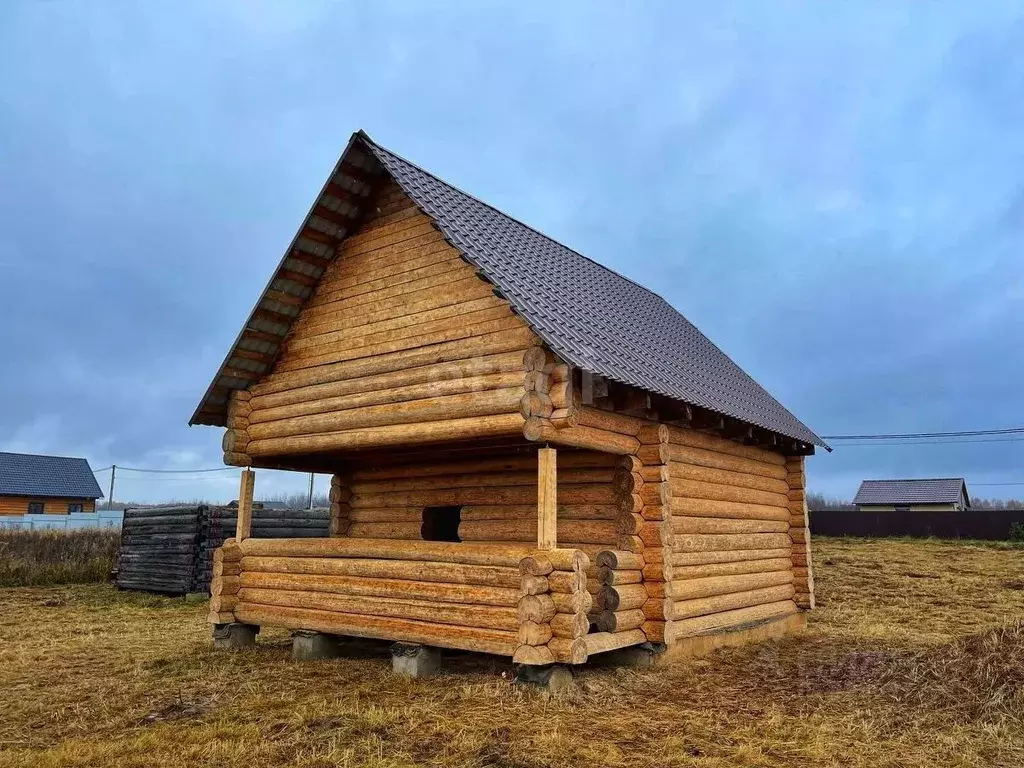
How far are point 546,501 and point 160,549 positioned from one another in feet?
54.5

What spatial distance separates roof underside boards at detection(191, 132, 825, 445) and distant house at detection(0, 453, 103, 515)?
1897 inches

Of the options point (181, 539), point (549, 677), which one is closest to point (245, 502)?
point (549, 677)

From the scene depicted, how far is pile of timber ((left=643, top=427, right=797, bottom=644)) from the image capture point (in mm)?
10438

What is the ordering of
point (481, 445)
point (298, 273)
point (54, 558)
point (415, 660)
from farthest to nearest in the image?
→ point (54, 558) → point (298, 273) → point (481, 445) → point (415, 660)

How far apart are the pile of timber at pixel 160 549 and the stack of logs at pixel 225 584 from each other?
363 inches

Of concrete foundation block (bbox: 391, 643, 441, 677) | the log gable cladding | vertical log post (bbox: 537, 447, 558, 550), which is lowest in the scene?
concrete foundation block (bbox: 391, 643, 441, 677)

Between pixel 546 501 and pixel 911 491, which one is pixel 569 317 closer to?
pixel 546 501

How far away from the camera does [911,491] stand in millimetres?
52188

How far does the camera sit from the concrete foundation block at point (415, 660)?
9.87 meters

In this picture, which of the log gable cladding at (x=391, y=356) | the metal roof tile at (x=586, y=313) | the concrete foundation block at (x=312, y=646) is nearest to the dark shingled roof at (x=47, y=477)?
the log gable cladding at (x=391, y=356)

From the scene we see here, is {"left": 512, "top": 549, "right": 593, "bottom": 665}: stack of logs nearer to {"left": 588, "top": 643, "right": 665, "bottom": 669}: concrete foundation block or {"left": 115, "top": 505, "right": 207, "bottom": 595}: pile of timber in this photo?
{"left": 588, "top": 643, "right": 665, "bottom": 669}: concrete foundation block

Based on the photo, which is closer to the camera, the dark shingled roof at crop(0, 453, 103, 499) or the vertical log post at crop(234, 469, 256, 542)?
the vertical log post at crop(234, 469, 256, 542)

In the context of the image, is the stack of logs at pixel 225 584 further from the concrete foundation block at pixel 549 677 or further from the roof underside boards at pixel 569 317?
the concrete foundation block at pixel 549 677

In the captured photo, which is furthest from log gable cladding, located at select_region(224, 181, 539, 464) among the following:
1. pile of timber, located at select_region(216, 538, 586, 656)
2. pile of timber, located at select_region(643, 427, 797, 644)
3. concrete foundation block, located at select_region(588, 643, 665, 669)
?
concrete foundation block, located at select_region(588, 643, 665, 669)
